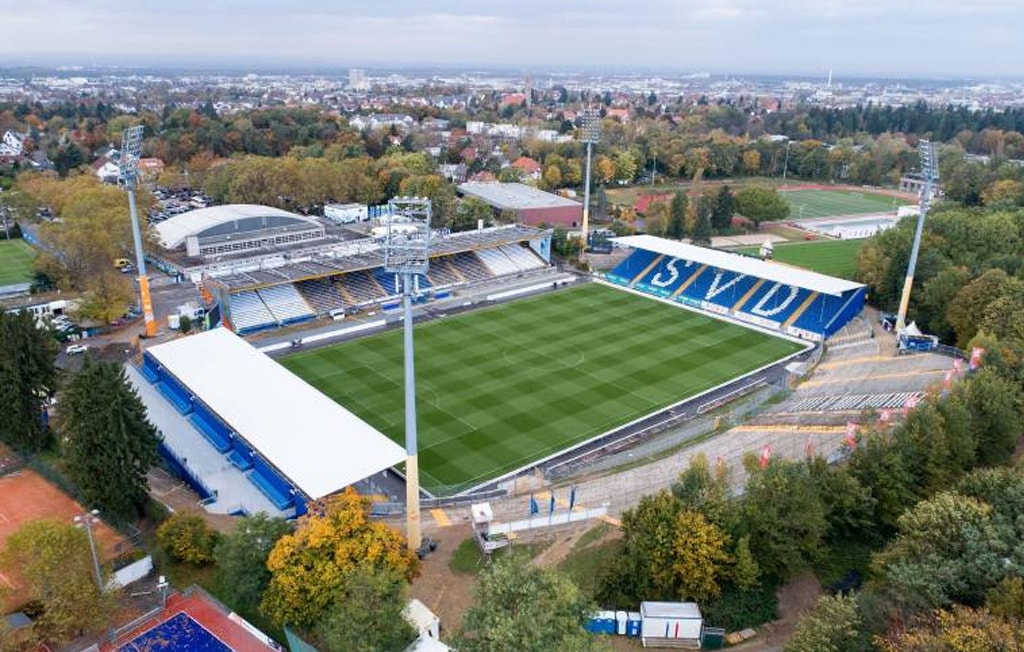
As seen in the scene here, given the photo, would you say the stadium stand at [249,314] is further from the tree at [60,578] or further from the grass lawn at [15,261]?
the tree at [60,578]

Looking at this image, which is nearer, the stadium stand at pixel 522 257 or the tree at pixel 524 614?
the tree at pixel 524 614

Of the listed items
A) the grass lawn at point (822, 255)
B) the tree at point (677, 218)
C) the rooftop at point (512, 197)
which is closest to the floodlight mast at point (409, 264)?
the grass lawn at point (822, 255)

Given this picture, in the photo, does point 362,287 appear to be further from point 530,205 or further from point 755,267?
point 755,267

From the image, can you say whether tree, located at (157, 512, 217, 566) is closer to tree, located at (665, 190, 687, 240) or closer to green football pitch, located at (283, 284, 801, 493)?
green football pitch, located at (283, 284, 801, 493)

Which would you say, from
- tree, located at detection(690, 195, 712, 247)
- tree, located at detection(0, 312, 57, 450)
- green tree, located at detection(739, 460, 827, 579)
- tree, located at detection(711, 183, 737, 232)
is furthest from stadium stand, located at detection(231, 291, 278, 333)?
tree, located at detection(711, 183, 737, 232)

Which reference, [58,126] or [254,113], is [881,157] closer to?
[254,113]

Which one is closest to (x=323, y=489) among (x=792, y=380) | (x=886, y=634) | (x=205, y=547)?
(x=205, y=547)

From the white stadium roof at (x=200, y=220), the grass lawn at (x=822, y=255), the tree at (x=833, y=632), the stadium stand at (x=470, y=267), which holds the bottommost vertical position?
the grass lawn at (x=822, y=255)
